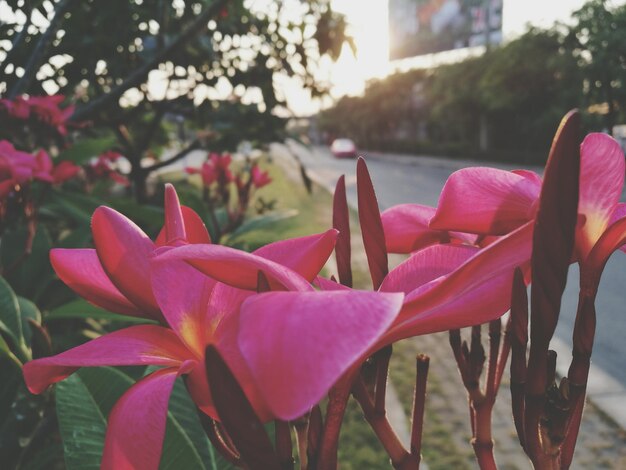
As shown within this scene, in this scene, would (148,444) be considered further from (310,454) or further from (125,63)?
(125,63)

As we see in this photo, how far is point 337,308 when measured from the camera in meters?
0.25

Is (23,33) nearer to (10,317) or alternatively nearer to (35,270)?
(35,270)

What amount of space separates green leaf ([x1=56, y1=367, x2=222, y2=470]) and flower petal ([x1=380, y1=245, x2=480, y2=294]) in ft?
1.62

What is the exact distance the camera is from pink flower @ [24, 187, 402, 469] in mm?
232

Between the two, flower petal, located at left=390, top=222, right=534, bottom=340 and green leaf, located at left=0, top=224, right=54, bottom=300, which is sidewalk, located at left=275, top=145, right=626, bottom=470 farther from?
flower petal, located at left=390, top=222, right=534, bottom=340

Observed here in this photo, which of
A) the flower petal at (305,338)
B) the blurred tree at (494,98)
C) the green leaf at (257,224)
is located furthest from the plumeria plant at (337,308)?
the blurred tree at (494,98)

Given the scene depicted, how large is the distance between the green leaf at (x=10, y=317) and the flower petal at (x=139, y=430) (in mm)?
868

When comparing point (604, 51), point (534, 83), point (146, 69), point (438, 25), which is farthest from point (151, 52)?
point (438, 25)

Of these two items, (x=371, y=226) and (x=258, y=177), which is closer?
(x=371, y=226)

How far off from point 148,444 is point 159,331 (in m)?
0.08

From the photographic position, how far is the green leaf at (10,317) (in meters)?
1.12

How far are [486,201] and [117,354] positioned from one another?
0.25 meters

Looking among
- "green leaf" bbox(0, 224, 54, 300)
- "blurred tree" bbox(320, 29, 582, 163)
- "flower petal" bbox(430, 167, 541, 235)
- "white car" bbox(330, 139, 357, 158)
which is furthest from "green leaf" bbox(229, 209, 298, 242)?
"white car" bbox(330, 139, 357, 158)

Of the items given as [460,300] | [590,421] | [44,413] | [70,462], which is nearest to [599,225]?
[460,300]
